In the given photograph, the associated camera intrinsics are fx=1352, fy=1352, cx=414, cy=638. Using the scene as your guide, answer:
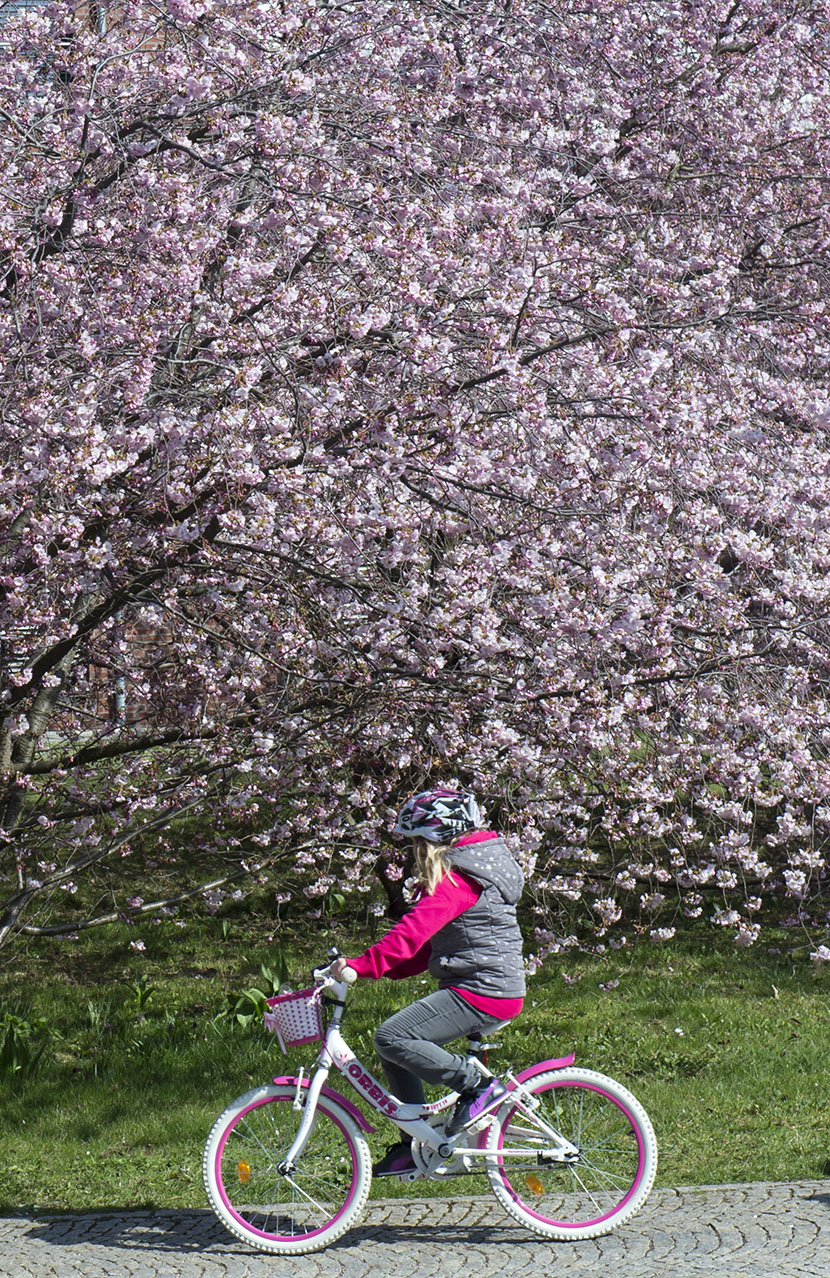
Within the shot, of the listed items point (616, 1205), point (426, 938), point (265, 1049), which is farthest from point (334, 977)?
point (265, 1049)

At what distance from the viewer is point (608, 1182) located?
14.6ft

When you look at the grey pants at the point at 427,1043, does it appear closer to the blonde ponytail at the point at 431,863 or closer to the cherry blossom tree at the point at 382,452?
the blonde ponytail at the point at 431,863

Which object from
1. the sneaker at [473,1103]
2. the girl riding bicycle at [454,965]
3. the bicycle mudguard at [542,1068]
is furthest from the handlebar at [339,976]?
the bicycle mudguard at [542,1068]

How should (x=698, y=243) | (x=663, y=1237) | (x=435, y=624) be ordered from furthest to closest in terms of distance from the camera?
(x=698, y=243)
(x=435, y=624)
(x=663, y=1237)

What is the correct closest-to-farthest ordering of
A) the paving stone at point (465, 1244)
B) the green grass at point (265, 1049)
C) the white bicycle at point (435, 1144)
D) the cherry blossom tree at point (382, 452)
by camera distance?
1. the paving stone at point (465, 1244)
2. the white bicycle at point (435, 1144)
3. the green grass at point (265, 1049)
4. the cherry blossom tree at point (382, 452)

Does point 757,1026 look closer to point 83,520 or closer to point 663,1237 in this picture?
point 663,1237

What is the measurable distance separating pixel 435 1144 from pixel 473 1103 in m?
0.18

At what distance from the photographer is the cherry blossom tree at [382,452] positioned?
5.84 meters

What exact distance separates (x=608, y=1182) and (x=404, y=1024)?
845mm

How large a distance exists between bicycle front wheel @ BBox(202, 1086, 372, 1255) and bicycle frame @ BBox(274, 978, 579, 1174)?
47mm

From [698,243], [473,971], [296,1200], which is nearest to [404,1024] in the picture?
[473,971]

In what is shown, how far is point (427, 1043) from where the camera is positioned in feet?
14.5

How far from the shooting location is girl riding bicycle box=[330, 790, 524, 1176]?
14.5ft

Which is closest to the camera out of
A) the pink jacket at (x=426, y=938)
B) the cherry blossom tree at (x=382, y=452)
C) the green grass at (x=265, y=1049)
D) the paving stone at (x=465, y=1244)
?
the paving stone at (x=465, y=1244)
